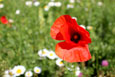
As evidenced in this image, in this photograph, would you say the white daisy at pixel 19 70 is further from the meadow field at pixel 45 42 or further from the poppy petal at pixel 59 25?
the poppy petal at pixel 59 25

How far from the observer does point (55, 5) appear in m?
2.98

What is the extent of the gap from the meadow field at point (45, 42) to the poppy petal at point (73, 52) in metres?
0.39

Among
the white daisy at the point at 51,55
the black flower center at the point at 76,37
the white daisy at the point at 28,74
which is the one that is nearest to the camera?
the black flower center at the point at 76,37

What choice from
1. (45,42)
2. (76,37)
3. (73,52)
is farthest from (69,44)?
(45,42)

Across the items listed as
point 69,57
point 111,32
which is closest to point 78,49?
point 69,57

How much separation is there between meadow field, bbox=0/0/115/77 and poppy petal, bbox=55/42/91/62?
39 centimetres

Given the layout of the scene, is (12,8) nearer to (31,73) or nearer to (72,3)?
(72,3)

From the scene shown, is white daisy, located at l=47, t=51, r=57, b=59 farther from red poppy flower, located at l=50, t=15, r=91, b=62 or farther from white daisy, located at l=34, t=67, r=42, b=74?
red poppy flower, located at l=50, t=15, r=91, b=62

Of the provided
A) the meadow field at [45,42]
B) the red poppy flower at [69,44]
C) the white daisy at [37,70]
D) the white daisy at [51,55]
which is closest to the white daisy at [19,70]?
the meadow field at [45,42]

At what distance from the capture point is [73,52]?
3.53 feet

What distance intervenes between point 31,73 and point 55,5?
170 cm

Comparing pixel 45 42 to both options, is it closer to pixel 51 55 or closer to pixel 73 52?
pixel 51 55

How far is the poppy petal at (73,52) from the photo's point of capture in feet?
3.45

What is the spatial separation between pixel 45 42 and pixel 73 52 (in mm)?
1121
